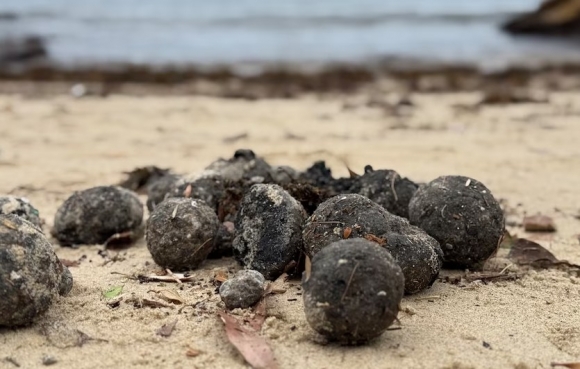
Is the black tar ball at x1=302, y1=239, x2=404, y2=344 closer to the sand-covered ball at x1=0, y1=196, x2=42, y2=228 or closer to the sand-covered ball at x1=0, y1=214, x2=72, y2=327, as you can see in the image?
the sand-covered ball at x1=0, y1=214, x2=72, y2=327

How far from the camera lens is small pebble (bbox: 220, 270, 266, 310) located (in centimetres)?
288

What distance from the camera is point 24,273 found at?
2.66 m

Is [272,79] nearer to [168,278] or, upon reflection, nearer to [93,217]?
[93,217]

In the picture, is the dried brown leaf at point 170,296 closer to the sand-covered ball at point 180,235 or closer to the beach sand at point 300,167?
the beach sand at point 300,167

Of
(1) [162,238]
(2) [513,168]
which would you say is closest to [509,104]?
(2) [513,168]

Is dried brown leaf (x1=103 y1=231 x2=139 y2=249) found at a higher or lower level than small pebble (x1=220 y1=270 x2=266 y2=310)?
lower

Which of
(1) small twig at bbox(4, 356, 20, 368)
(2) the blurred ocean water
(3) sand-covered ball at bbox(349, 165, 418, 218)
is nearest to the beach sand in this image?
(1) small twig at bbox(4, 356, 20, 368)

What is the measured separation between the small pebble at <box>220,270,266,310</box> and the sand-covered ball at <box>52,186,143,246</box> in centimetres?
132

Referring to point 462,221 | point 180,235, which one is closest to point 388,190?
point 462,221

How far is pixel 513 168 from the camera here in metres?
6.09

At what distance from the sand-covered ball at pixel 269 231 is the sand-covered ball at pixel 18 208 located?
3.90 feet

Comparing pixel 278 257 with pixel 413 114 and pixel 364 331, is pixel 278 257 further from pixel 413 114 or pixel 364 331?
pixel 413 114

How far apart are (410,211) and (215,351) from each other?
142cm

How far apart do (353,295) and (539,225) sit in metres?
2.30
